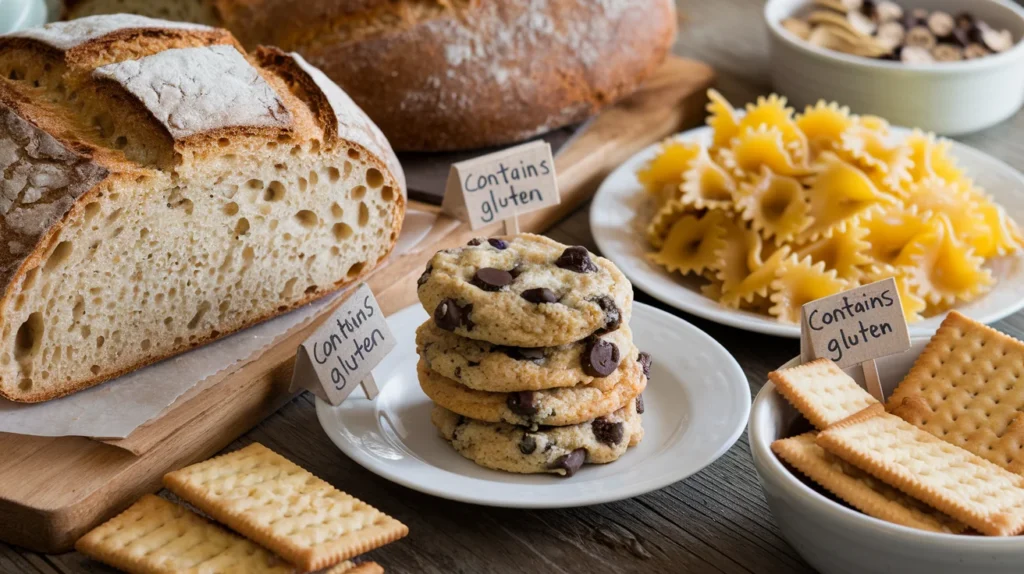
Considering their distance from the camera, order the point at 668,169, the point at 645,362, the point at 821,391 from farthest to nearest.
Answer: the point at 668,169 → the point at 645,362 → the point at 821,391

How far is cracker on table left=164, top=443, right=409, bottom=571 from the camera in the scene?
1.23 meters

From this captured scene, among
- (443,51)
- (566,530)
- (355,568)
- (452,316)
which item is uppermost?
(443,51)

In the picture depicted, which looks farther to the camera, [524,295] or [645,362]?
[645,362]

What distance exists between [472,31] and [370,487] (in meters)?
1.12

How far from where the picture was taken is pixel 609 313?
55.2 inches

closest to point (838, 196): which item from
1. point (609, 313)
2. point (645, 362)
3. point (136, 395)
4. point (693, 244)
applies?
point (693, 244)

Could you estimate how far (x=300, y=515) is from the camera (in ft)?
4.25

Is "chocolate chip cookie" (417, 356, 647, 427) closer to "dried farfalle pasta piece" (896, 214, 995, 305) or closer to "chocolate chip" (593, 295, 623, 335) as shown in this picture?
"chocolate chip" (593, 295, 623, 335)

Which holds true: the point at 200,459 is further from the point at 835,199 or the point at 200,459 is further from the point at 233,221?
the point at 835,199

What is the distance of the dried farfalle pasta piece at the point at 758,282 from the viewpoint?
191 cm

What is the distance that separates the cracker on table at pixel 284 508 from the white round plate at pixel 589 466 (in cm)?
8

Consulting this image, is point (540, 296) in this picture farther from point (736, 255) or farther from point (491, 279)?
point (736, 255)

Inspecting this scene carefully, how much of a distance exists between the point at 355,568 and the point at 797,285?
3.34ft

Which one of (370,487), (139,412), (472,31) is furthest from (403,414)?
(472,31)
